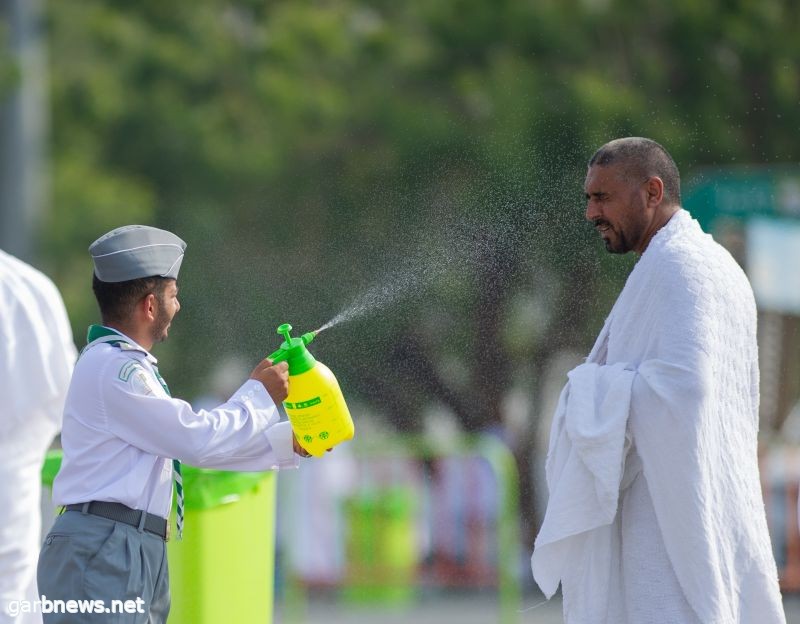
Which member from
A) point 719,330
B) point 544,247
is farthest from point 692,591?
point 544,247

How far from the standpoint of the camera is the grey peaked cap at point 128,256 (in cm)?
379

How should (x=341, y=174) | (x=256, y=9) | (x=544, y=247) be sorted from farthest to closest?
(x=256, y=9)
(x=341, y=174)
(x=544, y=247)

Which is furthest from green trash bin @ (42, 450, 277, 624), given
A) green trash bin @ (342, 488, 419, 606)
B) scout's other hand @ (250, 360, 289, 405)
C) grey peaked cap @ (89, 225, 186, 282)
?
green trash bin @ (342, 488, 419, 606)

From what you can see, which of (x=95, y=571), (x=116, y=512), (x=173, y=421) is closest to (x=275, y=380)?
(x=173, y=421)

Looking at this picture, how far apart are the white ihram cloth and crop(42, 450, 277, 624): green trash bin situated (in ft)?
4.14

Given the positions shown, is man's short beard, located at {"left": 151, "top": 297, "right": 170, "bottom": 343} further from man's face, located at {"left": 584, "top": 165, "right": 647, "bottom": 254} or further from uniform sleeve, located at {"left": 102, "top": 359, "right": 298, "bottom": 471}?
man's face, located at {"left": 584, "top": 165, "right": 647, "bottom": 254}

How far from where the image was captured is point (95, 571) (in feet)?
11.8

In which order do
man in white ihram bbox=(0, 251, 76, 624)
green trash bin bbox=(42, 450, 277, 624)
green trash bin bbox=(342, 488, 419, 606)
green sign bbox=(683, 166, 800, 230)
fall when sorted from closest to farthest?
1. man in white ihram bbox=(0, 251, 76, 624)
2. green trash bin bbox=(42, 450, 277, 624)
3. green sign bbox=(683, 166, 800, 230)
4. green trash bin bbox=(342, 488, 419, 606)

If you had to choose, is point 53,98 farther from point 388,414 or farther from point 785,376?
point 785,376

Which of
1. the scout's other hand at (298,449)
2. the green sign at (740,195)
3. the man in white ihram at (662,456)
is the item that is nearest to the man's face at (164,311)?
the scout's other hand at (298,449)

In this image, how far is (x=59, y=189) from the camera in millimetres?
14695

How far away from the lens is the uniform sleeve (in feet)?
12.0

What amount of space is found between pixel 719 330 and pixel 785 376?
330 inches

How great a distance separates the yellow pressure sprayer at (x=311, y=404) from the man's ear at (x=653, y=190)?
1.04 meters
